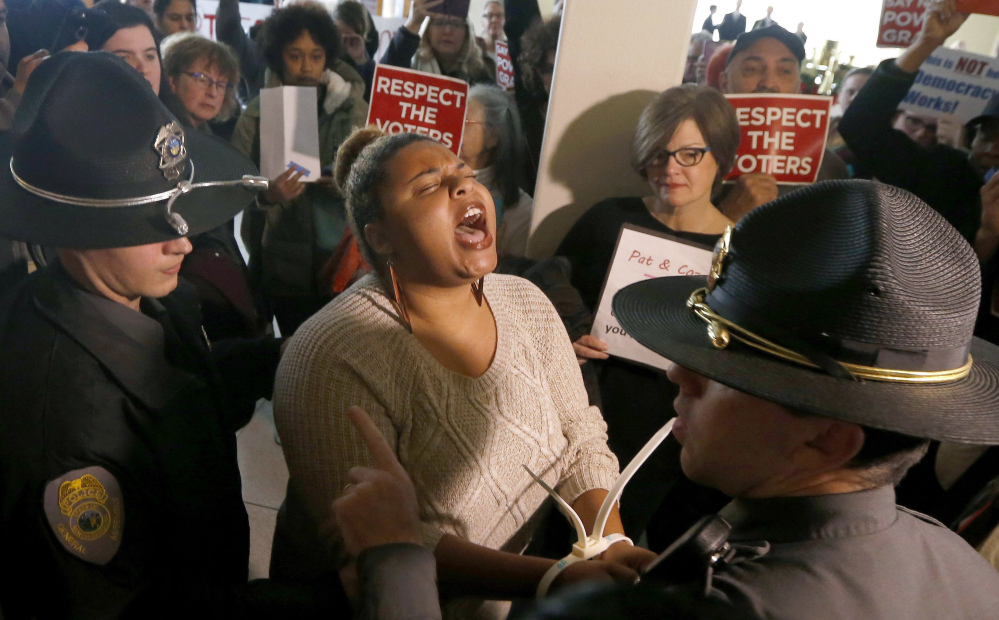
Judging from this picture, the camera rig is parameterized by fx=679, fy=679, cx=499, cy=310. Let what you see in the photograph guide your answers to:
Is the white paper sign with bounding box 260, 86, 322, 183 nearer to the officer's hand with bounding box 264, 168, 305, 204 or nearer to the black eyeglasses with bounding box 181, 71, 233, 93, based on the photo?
the officer's hand with bounding box 264, 168, 305, 204

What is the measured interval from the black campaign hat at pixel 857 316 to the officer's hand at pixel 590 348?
1179mm

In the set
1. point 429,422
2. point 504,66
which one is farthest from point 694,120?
point 429,422

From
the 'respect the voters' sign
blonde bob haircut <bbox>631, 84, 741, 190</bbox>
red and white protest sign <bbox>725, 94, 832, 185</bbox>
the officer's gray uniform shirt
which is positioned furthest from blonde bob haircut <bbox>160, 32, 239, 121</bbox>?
the 'respect the voters' sign

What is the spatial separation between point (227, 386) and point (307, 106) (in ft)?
3.88

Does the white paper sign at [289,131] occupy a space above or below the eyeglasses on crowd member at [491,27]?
below

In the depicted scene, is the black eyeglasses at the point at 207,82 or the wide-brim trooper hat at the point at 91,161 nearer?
the wide-brim trooper hat at the point at 91,161

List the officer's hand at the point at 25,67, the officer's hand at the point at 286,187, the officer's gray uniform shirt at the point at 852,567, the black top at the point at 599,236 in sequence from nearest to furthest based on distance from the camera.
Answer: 1. the officer's gray uniform shirt at the point at 852,567
2. the officer's hand at the point at 25,67
3. the black top at the point at 599,236
4. the officer's hand at the point at 286,187

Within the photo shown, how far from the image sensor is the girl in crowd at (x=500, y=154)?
2.53 metres

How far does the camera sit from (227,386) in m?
1.87

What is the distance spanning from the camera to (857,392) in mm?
878

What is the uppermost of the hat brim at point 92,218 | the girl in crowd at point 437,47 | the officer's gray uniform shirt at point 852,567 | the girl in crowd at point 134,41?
the girl in crowd at point 437,47

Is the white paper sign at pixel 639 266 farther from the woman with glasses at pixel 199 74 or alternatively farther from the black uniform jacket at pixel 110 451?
the woman with glasses at pixel 199 74

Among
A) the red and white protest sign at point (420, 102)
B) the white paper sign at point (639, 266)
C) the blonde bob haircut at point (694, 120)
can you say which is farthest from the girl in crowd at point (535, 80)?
the white paper sign at point (639, 266)

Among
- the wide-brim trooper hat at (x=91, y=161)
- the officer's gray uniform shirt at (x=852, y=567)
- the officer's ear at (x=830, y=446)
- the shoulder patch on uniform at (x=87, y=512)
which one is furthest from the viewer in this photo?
the wide-brim trooper hat at (x=91, y=161)
